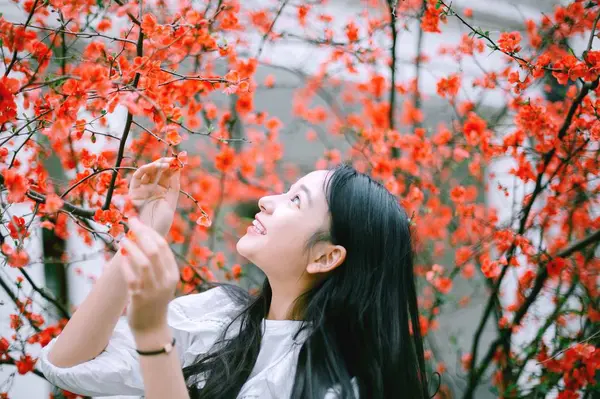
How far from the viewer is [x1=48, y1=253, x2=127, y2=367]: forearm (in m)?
1.52

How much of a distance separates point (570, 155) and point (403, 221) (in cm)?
98

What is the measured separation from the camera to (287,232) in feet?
5.60

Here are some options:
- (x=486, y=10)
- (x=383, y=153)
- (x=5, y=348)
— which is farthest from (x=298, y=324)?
(x=486, y=10)

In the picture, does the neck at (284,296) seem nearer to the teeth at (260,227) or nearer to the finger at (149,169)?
the teeth at (260,227)

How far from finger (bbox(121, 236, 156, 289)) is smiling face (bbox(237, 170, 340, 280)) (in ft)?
1.77

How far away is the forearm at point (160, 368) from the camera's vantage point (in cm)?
126

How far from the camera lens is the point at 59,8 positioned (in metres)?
1.73

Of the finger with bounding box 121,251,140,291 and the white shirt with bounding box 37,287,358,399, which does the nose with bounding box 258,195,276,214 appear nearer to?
the white shirt with bounding box 37,287,358,399

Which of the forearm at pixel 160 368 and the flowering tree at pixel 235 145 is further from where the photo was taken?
the flowering tree at pixel 235 145

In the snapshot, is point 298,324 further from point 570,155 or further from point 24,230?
point 570,155

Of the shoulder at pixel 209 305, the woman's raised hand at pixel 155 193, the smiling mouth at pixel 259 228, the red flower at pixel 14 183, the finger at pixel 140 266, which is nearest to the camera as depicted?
the finger at pixel 140 266

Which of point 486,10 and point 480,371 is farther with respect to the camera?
point 486,10

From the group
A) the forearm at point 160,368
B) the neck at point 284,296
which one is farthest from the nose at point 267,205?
the forearm at point 160,368

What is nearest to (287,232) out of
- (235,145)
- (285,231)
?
(285,231)
